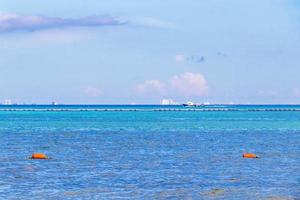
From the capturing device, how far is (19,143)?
8600cm

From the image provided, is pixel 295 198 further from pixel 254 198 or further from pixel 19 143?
pixel 19 143

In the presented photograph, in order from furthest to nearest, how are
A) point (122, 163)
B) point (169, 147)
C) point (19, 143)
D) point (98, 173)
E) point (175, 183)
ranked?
point (19, 143)
point (169, 147)
point (122, 163)
point (98, 173)
point (175, 183)

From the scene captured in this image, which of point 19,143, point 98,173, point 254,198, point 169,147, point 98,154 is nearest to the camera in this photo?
point 254,198

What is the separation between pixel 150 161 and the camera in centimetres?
6000

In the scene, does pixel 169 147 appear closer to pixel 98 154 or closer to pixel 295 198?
pixel 98 154

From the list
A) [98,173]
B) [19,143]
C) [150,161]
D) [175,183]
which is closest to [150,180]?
[175,183]

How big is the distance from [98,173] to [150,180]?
551 cm

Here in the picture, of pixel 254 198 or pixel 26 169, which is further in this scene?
pixel 26 169

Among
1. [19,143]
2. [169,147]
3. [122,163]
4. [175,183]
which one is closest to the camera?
[175,183]

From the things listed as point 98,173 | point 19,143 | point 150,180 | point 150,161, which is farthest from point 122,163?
point 19,143

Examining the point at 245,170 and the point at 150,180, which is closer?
the point at 150,180

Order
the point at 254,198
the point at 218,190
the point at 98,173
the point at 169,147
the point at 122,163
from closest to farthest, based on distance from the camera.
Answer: the point at 254,198 → the point at 218,190 → the point at 98,173 → the point at 122,163 → the point at 169,147

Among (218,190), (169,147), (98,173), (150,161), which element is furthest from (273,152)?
(218,190)

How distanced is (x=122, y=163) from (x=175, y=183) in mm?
14082
